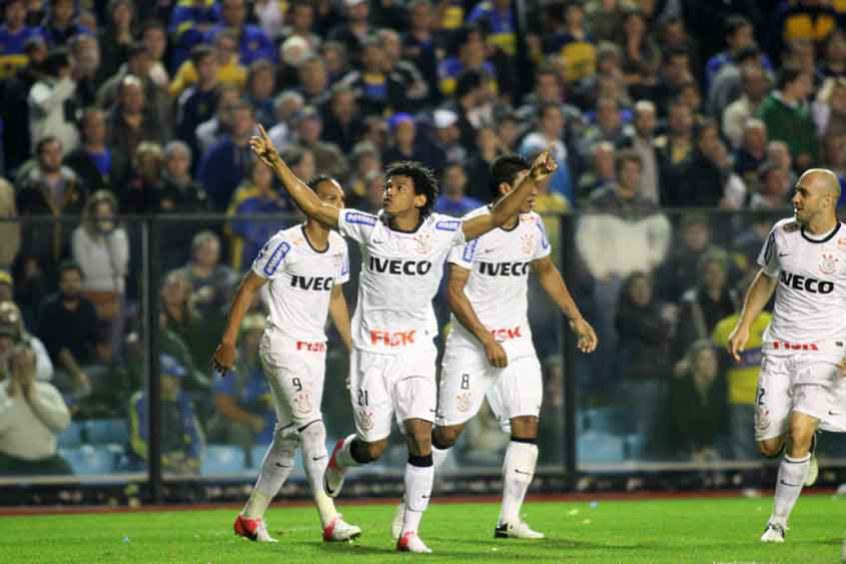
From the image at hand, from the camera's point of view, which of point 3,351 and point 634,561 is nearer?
point 634,561

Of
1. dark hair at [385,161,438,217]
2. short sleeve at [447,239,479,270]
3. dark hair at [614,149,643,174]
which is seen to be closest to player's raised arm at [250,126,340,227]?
dark hair at [385,161,438,217]

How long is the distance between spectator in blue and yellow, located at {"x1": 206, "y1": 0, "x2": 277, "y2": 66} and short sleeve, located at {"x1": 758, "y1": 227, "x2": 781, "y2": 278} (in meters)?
8.98

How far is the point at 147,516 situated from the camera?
49.9ft

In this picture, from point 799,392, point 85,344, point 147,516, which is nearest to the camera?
point 799,392

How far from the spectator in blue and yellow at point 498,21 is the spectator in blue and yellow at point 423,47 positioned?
90 cm

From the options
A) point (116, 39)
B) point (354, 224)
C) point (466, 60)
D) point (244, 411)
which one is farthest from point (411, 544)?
point (466, 60)

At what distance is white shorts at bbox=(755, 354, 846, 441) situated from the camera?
37.2ft

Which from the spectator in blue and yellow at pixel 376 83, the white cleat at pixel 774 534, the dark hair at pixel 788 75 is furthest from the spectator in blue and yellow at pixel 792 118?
the white cleat at pixel 774 534

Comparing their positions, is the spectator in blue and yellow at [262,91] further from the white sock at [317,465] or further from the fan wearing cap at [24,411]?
the white sock at [317,465]

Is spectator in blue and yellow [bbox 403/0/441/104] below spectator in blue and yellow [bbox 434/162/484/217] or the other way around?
the other way around

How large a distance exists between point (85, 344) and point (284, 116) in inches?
139

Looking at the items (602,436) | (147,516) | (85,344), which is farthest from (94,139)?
(602,436)

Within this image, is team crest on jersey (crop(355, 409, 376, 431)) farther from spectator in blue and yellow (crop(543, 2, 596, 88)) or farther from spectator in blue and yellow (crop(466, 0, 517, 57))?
spectator in blue and yellow (crop(466, 0, 517, 57))

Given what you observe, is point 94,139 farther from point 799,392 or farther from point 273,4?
point 799,392
